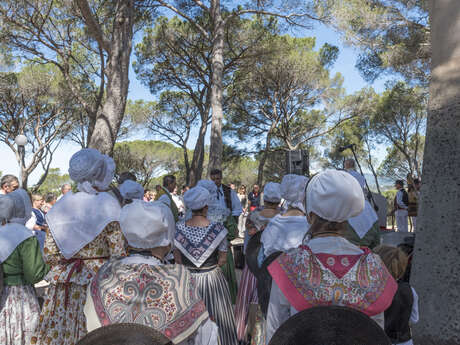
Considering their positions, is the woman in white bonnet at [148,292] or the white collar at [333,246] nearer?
the white collar at [333,246]

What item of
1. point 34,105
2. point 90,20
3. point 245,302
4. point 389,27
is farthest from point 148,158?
point 245,302

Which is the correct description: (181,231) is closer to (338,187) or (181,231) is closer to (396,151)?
(338,187)

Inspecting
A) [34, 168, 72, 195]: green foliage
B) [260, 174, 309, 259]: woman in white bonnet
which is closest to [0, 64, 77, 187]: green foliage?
[260, 174, 309, 259]: woman in white bonnet

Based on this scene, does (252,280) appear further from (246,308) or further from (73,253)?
(73,253)

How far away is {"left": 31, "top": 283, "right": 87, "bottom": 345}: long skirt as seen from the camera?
101 inches

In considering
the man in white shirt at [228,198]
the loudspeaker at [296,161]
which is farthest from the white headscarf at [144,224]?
the loudspeaker at [296,161]

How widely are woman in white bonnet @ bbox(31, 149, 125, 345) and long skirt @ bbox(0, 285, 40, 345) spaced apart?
32cm

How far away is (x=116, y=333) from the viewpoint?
1351mm

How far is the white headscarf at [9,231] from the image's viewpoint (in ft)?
9.03

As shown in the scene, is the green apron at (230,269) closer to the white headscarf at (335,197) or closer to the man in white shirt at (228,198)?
the man in white shirt at (228,198)

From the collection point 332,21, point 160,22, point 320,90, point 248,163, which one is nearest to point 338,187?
point 332,21

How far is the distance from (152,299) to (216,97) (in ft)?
31.8

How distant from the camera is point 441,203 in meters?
3.28

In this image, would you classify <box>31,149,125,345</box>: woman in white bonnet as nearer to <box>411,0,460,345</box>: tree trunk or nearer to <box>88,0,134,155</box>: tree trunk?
<box>411,0,460,345</box>: tree trunk
